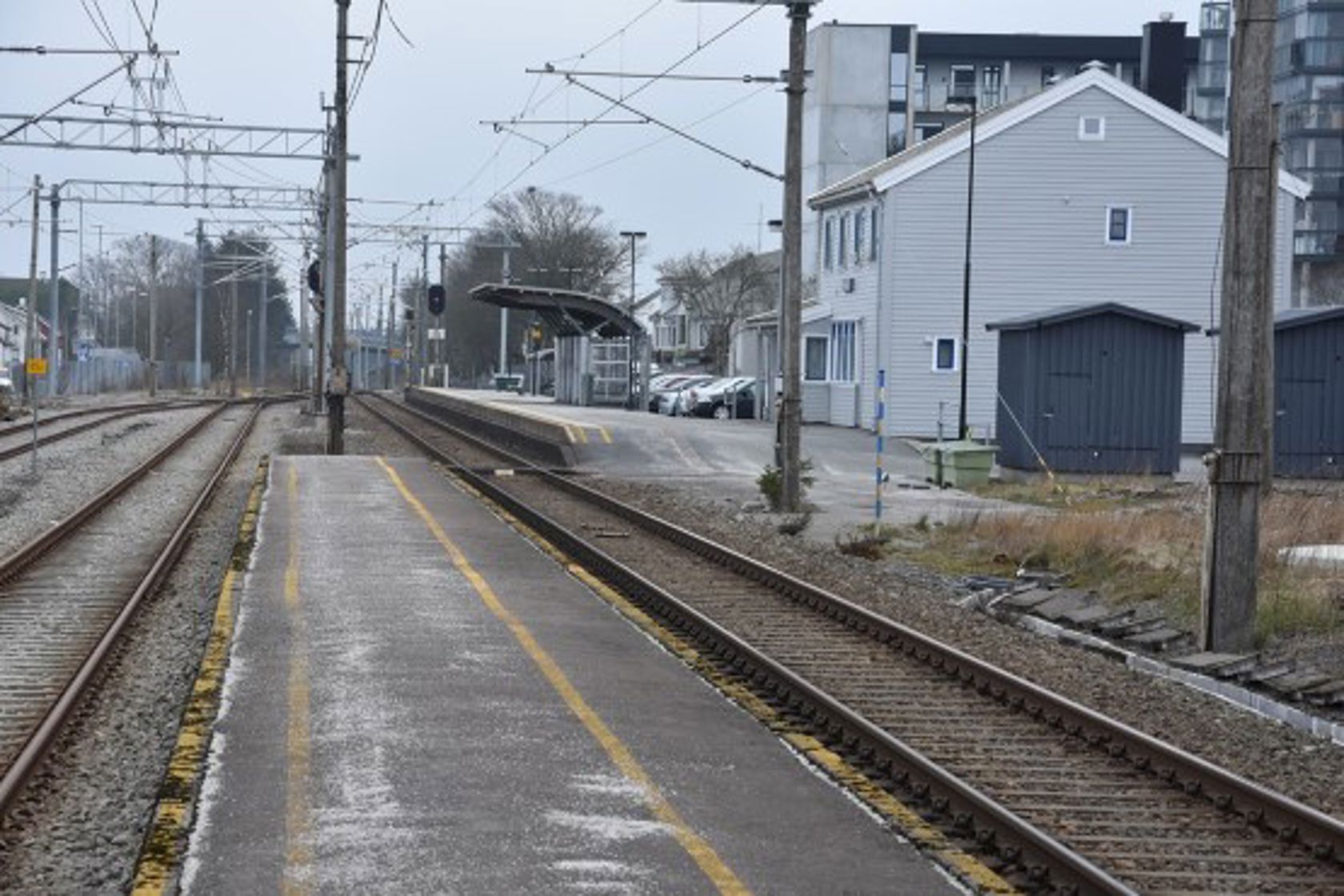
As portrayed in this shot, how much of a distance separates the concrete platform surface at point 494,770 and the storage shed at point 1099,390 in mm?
21663

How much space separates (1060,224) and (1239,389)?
36.5 metres

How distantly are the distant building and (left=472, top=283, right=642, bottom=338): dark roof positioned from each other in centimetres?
2028

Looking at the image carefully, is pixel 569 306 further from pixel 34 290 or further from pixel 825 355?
pixel 34 290

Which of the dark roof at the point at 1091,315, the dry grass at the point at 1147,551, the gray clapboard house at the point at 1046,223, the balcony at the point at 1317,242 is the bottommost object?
the dry grass at the point at 1147,551

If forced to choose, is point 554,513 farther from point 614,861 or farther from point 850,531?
point 614,861

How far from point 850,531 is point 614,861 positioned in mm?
18174

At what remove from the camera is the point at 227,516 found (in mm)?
26078

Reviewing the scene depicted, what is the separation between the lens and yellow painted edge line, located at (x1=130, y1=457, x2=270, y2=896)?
784cm

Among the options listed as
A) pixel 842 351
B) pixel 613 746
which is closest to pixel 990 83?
pixel 842 351

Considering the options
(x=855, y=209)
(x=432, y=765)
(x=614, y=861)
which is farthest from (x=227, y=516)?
(x=855, y=209)

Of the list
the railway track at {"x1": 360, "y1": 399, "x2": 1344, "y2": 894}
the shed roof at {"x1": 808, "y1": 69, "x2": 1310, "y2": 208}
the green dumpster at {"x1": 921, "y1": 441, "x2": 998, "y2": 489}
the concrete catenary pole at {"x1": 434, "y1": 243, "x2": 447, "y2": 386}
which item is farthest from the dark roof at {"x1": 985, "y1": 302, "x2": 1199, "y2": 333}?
the concrete catenary pole at {"x1": 434, "y1": 243, "x2": 447, "y2": 386}

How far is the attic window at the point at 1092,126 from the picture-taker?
50.4 metres

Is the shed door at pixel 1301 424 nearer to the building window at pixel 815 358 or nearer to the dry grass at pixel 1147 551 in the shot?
the dry grass at pixel 1147 551

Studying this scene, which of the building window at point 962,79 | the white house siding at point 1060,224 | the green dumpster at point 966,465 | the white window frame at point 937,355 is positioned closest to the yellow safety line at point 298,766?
the green dumpster at point 966,465
